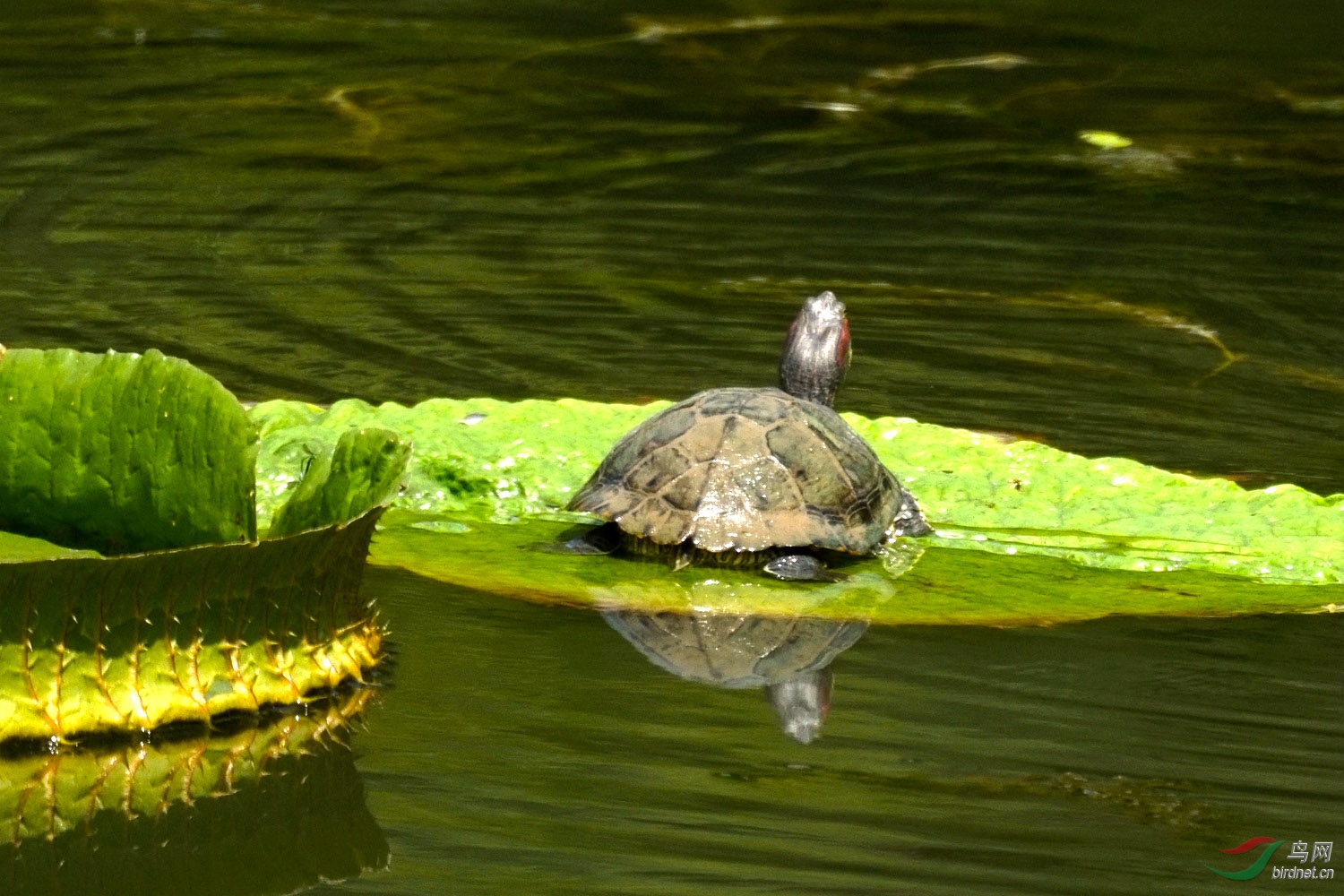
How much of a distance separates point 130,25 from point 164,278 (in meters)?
5.77

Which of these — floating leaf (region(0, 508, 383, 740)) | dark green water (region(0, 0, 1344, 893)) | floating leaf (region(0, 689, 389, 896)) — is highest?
floating leaf (region(0, 508, 383, 740))

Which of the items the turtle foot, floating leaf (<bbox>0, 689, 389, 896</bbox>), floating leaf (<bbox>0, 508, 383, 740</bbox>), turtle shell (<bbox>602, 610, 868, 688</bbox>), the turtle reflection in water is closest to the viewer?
floating leaf (<bbox>0, 689, 389, 896</bbox>)

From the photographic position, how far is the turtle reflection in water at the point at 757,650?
330cm

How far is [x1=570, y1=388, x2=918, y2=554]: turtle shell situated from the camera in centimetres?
417

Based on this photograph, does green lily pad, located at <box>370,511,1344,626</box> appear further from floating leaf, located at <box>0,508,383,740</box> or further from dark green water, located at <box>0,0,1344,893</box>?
floating leaf, located at <box>0,508,383,740</box>

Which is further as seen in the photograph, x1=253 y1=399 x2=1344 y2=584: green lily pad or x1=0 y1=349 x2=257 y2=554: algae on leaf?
x1=253 y1=399 x2=1344 y2=584: green lily pad

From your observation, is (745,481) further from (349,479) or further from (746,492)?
(349,479)

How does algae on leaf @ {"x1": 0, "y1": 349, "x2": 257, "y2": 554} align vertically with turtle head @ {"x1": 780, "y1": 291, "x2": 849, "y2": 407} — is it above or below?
above

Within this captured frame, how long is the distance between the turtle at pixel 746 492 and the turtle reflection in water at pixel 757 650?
0.33m

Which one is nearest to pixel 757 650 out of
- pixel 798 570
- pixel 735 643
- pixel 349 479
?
pixel 735 643

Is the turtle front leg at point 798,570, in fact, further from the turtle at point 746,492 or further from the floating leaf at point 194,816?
the floating leaf at point 194,816

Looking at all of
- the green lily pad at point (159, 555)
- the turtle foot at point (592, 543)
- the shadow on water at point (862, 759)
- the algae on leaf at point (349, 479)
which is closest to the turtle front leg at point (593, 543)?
the turtle foot at point (592, 543)

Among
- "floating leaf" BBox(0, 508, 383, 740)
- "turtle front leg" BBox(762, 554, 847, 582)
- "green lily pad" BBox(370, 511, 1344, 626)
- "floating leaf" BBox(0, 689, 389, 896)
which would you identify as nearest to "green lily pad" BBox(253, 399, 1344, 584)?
"green lily pad" BBox(370, 511, 1344, 626)

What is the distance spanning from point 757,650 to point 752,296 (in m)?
4.11
